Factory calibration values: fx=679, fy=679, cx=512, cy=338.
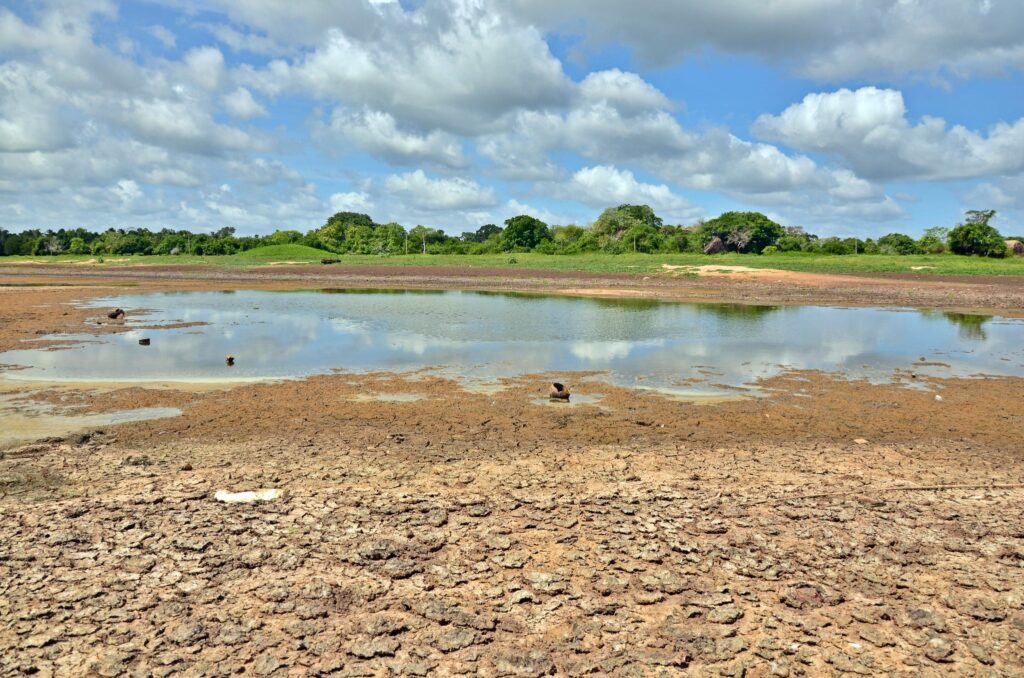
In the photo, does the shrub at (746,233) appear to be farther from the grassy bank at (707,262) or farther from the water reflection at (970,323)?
the water reflection at (970,323)

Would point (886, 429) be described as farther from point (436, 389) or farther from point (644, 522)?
point (436, 389)

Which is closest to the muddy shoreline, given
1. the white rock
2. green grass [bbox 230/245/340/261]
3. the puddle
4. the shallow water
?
the shallow water

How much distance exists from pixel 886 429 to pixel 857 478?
326cm

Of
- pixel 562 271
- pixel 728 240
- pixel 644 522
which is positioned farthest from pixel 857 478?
pixel 728 240

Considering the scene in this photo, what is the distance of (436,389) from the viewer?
13.2 meters

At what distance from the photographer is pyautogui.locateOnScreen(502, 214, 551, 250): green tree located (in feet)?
336

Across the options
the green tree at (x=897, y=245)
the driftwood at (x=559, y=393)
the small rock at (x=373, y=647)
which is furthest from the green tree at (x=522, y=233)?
the small rock at (x=373, y=647)

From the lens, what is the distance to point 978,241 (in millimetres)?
66625

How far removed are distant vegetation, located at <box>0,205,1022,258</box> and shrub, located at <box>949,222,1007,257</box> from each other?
0.08 metres

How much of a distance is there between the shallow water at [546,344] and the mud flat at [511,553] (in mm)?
5471

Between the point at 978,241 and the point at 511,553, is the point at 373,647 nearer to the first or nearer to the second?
the point at 511,553

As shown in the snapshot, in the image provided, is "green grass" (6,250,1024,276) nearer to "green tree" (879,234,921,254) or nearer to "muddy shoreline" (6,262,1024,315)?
"muddy shoreline" (6,262,1024,315)

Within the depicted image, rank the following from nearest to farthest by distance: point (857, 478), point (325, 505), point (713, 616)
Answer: point (713, 616) → point (325, 505) → point (857, 478)

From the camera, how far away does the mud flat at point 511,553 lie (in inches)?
168
